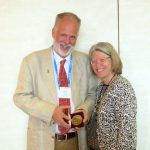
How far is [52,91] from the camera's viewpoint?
2.13 m

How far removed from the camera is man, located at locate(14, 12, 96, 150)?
6.79ft

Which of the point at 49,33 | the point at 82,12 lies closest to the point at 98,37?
the point at 82,12

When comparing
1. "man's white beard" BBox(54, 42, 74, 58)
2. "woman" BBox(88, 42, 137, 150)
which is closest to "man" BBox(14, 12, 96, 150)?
"man's white beard" BBox(54, 42, 74, 58)

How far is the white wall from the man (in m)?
0.35

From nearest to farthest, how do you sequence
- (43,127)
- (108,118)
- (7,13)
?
(108,118), (43,127), (7,13)

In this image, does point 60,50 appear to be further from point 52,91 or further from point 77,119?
point 77,119

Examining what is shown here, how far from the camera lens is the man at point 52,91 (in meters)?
2.07

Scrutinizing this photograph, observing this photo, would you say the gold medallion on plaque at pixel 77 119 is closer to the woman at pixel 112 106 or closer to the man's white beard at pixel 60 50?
the woman at pixel 112 106

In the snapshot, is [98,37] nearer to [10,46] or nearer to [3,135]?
[10,46]

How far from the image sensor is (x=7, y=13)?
2.46 metres

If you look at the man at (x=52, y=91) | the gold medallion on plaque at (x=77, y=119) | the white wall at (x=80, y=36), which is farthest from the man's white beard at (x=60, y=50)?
the gold medallion on plaque at (x=77, y=119)

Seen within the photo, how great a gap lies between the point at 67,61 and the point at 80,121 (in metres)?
0.50

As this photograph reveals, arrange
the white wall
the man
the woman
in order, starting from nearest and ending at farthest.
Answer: the woman → the man → the white wall

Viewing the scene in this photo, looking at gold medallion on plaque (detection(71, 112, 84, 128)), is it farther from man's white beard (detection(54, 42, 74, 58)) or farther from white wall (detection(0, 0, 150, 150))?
white wall (detection(0, 0, 150, 150))
